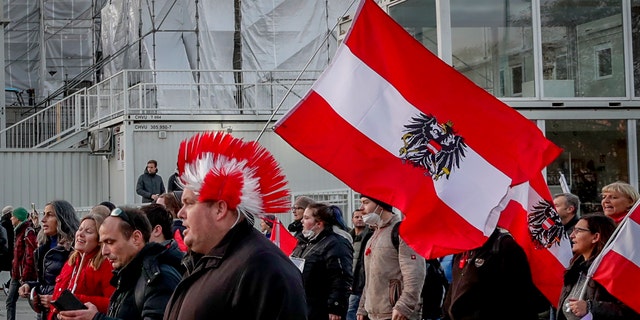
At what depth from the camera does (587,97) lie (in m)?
14.1

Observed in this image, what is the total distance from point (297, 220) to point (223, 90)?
1719cm

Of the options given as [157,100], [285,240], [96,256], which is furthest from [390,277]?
[157,100]

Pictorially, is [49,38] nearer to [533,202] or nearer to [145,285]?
[533,202]

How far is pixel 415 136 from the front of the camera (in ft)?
24.4

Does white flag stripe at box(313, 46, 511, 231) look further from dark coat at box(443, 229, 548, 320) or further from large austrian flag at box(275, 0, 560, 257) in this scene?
dark coat at box(443, 229, 548, 320)

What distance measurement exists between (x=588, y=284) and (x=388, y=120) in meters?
1.73

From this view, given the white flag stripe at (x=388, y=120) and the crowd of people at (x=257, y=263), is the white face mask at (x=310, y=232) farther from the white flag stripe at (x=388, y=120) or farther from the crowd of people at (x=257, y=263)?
the white flag stripe at (x=388, y=120)

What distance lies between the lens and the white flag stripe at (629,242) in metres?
7.39

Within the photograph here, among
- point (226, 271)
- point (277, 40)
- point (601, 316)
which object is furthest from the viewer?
point (277, 40)

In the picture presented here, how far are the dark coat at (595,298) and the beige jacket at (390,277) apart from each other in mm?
1267

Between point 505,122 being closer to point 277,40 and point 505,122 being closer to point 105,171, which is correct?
point 105,171

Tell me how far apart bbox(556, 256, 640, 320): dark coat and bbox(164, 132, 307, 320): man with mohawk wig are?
3.25 meters

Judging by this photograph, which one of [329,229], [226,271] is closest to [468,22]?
[329,229]

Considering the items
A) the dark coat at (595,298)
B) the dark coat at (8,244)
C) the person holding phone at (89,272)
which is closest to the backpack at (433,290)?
the dark coat at (595,298)
